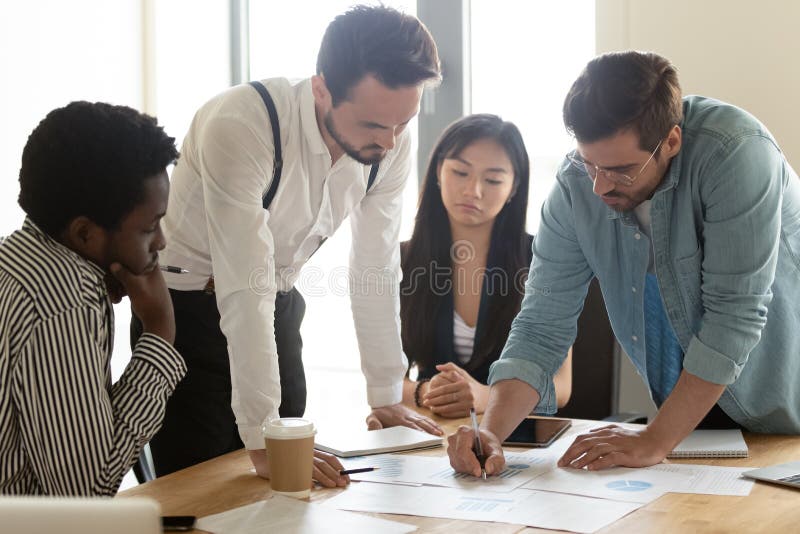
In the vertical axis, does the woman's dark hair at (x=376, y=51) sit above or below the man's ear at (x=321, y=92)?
above

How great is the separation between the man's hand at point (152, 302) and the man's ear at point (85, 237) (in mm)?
109

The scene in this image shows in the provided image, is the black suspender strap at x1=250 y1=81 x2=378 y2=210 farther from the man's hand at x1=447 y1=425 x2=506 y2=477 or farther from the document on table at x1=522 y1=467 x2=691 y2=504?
the document on table at x1=522 y1=467 x2=691 y2=504

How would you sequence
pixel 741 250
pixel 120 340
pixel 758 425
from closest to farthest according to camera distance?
pixel 741 250 < pixel 758 425 < pixel 120 340

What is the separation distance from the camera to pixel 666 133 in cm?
164

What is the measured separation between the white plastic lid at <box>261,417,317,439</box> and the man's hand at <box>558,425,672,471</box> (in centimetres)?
47

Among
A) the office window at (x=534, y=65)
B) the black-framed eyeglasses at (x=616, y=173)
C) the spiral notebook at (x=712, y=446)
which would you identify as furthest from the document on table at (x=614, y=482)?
the office window at (x=534, y=65)

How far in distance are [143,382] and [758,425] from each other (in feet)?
3.95

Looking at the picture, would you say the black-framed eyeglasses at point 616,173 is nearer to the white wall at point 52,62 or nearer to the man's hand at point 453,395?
the man's hand at point 453,395

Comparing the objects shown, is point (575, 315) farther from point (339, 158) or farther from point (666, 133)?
point (339, 158)

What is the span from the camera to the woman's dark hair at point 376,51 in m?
1.70

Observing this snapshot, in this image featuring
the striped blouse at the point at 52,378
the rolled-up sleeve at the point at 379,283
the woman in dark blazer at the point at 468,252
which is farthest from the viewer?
the woman in dark blazer at the point at 468,252

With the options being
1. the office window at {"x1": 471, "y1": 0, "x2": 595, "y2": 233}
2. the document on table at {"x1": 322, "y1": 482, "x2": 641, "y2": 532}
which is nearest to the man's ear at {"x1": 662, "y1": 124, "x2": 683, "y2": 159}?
the document on table at {"x1": 322, "y1": 482, "x2": 641, "y2": 532}

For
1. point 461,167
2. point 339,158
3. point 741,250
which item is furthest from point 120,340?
point 741,250

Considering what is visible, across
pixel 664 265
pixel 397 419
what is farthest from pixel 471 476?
pixel 664 265
